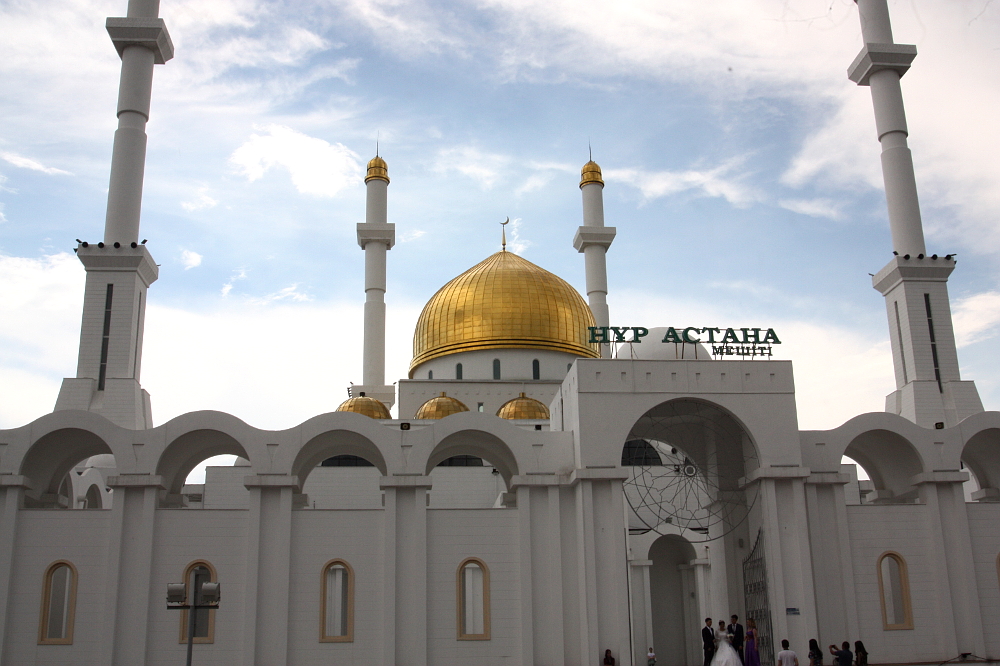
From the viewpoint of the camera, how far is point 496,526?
83.3ft

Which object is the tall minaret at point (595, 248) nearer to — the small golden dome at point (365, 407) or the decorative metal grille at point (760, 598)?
the small golden dome at point (365, 407)

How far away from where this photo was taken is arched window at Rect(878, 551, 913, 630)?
25484 mm

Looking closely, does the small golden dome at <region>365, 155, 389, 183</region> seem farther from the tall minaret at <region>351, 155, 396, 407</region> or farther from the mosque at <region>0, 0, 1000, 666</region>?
the mosque at <region>0, 0, 1000, 666</region>

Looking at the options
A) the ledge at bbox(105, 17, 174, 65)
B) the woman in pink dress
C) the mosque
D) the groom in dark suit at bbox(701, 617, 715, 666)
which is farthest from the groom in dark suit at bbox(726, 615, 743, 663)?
the ledge at bbox(105, 17, 174, 65)

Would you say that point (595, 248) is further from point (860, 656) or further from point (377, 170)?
point (860, 656)

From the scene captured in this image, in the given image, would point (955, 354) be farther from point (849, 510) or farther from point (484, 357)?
point (484, 357)

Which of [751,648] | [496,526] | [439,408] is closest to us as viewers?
[751,648]

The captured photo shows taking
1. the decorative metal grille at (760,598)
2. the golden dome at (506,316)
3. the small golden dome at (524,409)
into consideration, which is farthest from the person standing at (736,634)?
the golden dome at (506,316)

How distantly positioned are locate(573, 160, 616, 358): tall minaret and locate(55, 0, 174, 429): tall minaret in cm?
2269

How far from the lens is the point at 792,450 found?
26.1 metres

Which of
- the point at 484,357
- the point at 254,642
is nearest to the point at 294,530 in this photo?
the point at 254,642

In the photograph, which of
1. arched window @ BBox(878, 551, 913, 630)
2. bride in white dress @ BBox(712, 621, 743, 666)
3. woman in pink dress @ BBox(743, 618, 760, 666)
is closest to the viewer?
bride in white dress @ BBox(712, 621, 743, 666)

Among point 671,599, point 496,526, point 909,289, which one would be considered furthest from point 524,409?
point 909,289

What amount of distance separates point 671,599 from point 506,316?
1584 cm
